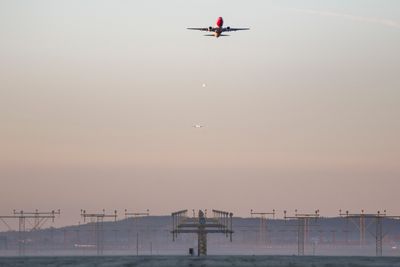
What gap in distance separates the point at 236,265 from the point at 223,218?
41854 millimetres

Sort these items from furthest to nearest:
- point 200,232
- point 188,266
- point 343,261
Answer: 1. point 200,232
2. point 343,261
3. point 188,266

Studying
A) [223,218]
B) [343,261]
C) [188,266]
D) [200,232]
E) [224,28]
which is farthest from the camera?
[224,28]

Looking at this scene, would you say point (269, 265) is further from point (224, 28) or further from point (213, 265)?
point (224, 28)

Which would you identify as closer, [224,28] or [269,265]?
[269,265]

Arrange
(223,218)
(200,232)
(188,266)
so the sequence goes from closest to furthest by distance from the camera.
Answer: (188,266) < (200,232) < (223,218)

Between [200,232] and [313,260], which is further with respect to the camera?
[200,232]

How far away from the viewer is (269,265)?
4685 inches

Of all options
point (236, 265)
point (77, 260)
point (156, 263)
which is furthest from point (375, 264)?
point (77, 260)

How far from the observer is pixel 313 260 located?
417 feet

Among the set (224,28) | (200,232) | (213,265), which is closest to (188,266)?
(213,265)

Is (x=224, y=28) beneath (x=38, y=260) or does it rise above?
above

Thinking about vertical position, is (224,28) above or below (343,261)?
above

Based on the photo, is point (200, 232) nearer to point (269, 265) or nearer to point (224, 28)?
point (269, 265)

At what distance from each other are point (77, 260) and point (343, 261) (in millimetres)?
29283
